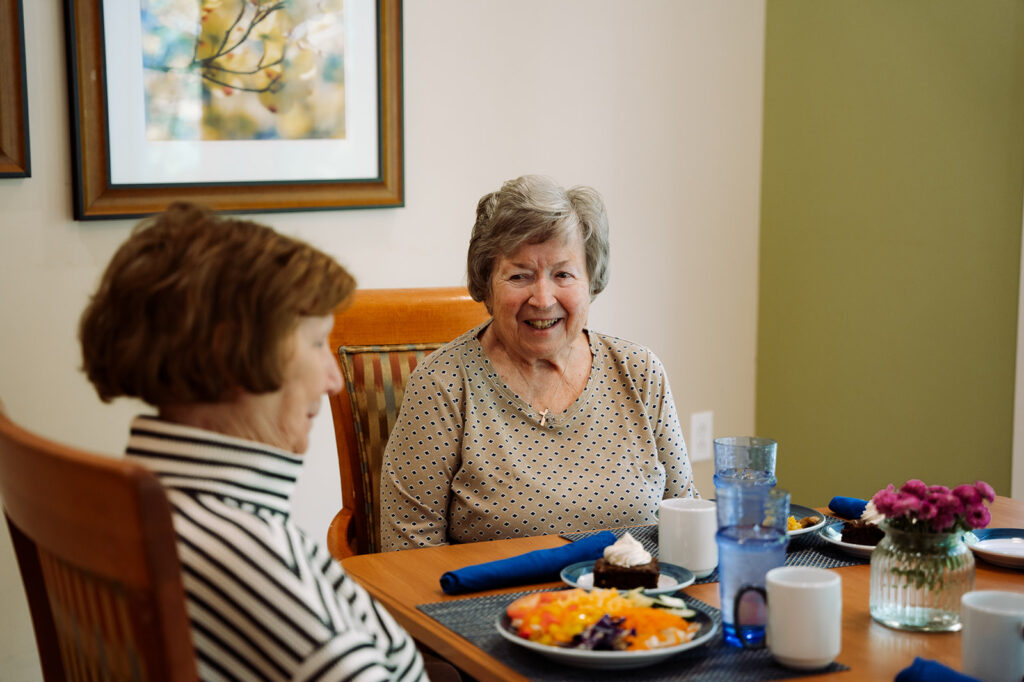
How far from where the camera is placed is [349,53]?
2.71 metres

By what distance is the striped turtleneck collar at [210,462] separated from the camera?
41.3 inches

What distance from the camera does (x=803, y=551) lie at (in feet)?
5.66

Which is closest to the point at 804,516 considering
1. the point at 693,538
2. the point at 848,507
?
the point at 848,507

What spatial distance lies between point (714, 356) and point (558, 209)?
1.54 metres

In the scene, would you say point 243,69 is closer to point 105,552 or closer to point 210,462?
point 210,462

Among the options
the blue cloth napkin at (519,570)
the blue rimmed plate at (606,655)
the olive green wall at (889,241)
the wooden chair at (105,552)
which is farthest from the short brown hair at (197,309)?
the olive green wall at (889,241)

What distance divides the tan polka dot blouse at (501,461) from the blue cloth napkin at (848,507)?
319 millimetres

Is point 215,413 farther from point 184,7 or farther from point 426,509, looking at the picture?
point 184,7

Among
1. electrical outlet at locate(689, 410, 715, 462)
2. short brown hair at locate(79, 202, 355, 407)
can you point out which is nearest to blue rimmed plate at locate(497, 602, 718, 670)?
short brown hair at locate(79, 202, 355, 407)

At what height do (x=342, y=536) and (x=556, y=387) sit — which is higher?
(x=556, y=387)

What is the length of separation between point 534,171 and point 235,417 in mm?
2054

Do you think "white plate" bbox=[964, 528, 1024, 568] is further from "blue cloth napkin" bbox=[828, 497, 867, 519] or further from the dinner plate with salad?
the dinner plate with salad

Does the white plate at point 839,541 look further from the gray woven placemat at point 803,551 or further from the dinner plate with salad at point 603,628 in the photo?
the dinner plate with salad at point 603,628

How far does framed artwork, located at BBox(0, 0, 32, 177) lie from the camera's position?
2.29 meters
